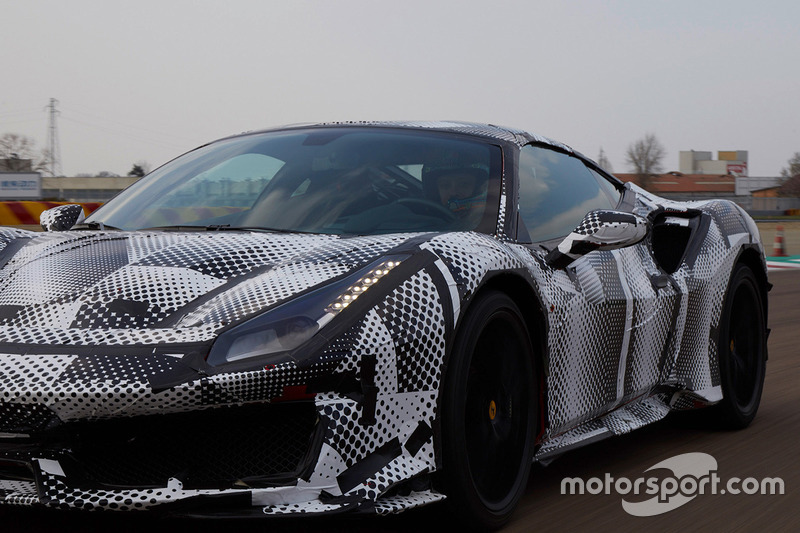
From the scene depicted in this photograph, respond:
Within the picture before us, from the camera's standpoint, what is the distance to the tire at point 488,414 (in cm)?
286

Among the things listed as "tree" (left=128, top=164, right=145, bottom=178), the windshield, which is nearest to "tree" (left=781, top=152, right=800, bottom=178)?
"tree" (left=128, top=164, right=145, bottom=178)

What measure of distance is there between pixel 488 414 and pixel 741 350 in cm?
247

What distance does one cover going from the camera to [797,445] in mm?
4605

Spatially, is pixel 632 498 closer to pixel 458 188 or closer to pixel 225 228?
pixel 458 188

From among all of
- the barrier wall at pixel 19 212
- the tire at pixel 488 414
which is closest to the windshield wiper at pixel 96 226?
the tire at pixel 488 414

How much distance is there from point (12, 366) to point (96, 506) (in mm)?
370

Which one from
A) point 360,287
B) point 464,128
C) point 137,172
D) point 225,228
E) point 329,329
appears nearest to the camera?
point 329,329

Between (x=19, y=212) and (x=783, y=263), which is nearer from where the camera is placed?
(x=19, y=212)

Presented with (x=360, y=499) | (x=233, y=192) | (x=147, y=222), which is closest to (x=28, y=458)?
(x=360, y=499)

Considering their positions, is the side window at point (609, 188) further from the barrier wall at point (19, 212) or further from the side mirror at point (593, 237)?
the barrier wall at point (19, 212)

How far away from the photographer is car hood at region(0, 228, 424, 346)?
8.48 ft

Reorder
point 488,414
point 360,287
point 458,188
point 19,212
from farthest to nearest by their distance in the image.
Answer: point 19,212, point 458,188, point 488,414, point 360,287

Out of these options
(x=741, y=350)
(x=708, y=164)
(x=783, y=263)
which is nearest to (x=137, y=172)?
(x=783, y=263)

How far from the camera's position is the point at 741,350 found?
5.19m
